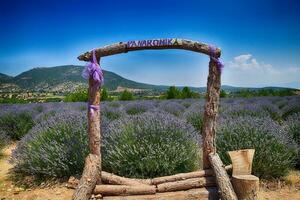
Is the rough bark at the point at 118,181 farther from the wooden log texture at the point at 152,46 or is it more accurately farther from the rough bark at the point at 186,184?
the wooden log texture at the point at 152,46

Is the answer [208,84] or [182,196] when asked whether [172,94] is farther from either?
[182,196]

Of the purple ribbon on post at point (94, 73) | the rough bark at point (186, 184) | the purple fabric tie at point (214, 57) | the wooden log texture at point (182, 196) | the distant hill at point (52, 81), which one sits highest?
the distant hill at point (52, 81)

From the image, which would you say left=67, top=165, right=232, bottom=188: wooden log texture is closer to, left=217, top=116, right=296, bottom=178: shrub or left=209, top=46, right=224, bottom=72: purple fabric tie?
left=217, top=116, right=296, bottom=178: shrub

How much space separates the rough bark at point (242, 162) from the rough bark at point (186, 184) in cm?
34

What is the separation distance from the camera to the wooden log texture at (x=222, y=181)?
352 cm

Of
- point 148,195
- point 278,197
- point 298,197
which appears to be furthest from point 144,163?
point 298,197

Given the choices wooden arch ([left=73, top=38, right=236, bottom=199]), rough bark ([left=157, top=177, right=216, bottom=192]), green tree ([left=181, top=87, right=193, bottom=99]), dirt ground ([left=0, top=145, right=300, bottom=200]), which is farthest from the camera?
green tree ([left=181, top=87, right=193, bottom=99])

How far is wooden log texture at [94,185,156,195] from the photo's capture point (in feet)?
12.3

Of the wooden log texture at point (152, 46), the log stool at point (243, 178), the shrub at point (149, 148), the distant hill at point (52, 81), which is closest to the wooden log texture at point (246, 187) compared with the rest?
the log stool at point (243, 178)

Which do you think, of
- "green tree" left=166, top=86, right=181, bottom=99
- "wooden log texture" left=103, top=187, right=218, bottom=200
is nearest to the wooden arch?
"wooden log texture" left=103, top=187, right=218, bottom=200

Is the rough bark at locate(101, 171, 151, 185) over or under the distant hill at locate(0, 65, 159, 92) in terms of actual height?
under

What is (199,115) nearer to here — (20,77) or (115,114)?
(115,114)

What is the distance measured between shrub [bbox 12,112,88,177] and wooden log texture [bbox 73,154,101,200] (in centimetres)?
86

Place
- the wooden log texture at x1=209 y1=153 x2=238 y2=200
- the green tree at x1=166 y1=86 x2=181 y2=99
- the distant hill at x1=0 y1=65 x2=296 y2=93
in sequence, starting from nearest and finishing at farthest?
the wooden log texture at x1=209 y1=153 x2=238 y2=200
the green tree at x1=166 y1=86 x2=181 y2=99
the distant hill at x1=0 y1=65 x2=296 y2=93
